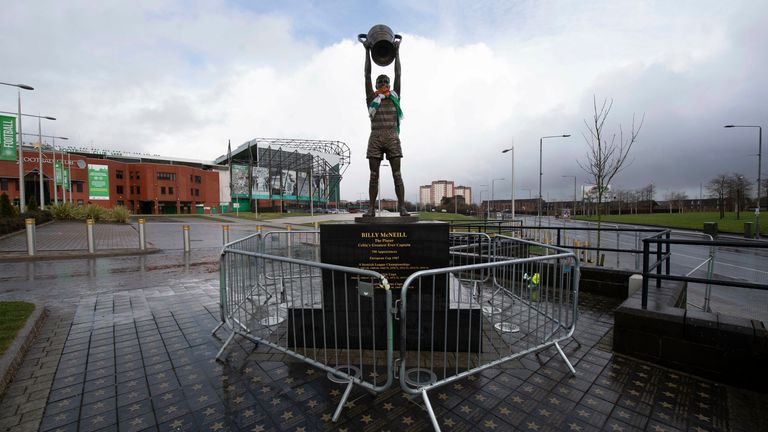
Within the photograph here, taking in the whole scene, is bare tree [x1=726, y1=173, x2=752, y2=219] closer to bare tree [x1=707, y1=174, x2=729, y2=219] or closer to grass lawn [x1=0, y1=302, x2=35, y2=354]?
bare tree [x1=707, y1=174, x2=729, y2=219]

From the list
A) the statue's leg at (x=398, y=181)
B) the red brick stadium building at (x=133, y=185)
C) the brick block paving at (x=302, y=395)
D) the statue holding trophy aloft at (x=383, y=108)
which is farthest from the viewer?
the red brick stadium building at (x=133, y=185)

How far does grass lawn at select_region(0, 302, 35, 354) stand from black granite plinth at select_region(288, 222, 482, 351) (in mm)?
3489

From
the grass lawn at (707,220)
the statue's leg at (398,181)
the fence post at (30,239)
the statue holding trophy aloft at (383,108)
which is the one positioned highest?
the statue holding trophy aloft at (383,108)

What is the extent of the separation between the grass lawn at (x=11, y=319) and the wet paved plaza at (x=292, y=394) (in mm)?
294

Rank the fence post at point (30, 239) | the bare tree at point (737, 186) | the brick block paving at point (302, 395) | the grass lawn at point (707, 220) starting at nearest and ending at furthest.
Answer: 1. the brick block paving at point (302, 395)
2. the fence post at point (30, 239)
3. the grass lawn at point (707, 220)
4. the bare tree at point (737, 186)

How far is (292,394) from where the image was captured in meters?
3.25

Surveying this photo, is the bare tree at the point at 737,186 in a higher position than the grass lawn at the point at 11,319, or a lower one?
higher

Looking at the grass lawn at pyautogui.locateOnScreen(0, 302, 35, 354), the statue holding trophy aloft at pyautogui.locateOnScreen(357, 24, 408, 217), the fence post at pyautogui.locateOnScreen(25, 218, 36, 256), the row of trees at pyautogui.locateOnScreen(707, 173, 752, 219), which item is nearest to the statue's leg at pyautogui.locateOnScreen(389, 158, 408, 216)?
the statue holding trophy aloft at pyautogui.locateOnScreen(357, 24, 408, 217)

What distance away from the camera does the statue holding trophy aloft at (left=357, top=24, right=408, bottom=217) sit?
16.4 ft

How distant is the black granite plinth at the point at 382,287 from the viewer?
411cm

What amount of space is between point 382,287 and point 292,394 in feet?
5.12

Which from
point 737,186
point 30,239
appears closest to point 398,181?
point 30,239

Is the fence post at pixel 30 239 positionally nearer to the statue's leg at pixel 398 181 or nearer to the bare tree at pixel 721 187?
the statue's leg at pixel 398 181

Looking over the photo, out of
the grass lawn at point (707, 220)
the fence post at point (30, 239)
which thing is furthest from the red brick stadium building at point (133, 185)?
the grass lawn at point (707, 220)
